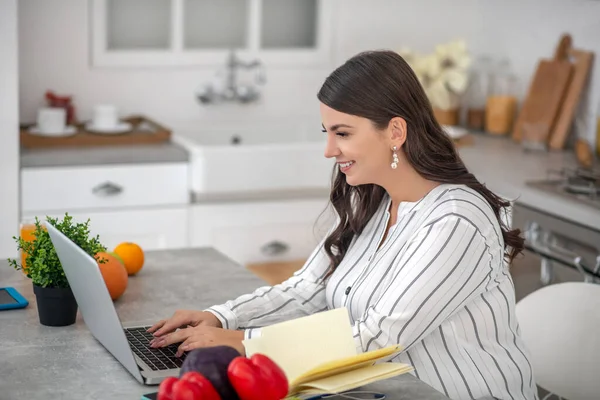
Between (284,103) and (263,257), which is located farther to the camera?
(284,103)

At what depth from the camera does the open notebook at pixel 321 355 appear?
145 cm

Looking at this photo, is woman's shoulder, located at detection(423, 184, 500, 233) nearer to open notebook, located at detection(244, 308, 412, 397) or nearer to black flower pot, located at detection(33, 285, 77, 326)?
open notebook, located at detection(244, 308, 412, 397)

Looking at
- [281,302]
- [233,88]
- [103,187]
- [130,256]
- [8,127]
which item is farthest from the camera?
[233,88]

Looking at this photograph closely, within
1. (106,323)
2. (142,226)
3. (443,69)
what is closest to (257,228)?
(142,226)

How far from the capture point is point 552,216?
3.12 metres

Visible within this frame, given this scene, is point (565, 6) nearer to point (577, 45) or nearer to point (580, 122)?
point (577, 45)

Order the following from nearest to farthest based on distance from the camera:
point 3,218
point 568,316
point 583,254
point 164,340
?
point 164,340
point 568,316
point 583,254
point 3,218

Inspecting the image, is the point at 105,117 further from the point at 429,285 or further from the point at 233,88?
the point at 429,285

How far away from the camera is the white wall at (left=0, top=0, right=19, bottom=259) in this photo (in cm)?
348

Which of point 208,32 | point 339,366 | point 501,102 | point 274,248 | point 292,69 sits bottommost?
point 274,248

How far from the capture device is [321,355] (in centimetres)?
155

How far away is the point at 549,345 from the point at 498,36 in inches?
106

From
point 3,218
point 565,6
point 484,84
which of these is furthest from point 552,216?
point 3,218

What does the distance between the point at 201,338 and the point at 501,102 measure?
296 centimetres
